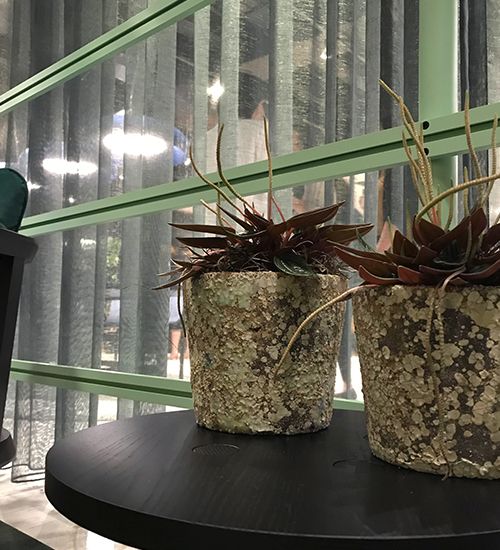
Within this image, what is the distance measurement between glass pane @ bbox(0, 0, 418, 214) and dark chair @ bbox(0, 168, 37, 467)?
0.41m

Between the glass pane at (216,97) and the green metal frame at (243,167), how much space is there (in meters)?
0.20

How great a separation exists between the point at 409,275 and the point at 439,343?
5 cm

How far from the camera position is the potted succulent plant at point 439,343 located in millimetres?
392

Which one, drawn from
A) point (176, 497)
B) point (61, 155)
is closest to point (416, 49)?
point (176, 497)

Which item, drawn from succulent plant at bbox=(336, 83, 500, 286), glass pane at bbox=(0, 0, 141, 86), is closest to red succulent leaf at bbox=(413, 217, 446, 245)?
succulent plant at bbox=(336, 83, 500, 286)

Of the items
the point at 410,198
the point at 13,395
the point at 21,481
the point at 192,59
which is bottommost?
the point at 21,481

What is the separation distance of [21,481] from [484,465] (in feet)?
5.13

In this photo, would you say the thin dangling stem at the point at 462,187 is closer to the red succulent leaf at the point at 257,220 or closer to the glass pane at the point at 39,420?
the red succulent leaf at the point at 257,220

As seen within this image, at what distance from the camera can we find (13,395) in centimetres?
184

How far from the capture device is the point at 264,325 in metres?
0.53

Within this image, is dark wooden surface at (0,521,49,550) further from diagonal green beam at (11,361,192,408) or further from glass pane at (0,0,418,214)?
glass pane at (0,0,418,214)

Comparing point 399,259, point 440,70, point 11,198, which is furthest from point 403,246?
point 11,198

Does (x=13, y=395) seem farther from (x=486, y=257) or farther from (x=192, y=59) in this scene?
(x=486, y=257)

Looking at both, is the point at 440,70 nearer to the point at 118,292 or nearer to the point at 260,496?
the point at 260,496
